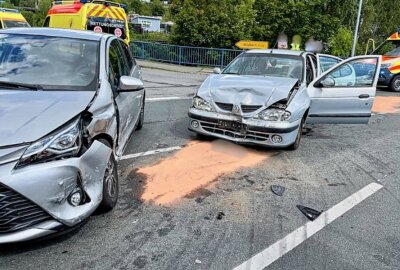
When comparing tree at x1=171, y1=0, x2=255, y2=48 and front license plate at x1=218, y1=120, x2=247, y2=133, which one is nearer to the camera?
front license plate at x1=218, y1=120, x2=247, y2=133

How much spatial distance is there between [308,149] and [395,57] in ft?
35.7

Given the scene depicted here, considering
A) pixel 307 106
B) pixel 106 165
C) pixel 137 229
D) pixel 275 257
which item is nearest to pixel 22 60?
pixel 106 165

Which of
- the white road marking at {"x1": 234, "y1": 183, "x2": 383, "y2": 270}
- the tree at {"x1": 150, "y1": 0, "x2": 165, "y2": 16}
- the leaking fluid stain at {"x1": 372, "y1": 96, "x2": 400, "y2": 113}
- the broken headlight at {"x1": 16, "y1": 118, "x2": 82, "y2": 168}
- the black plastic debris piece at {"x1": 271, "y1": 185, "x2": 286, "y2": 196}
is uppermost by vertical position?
the tree at {"x1": 150, "y1": 0, "x2": 165, "y2": 16}

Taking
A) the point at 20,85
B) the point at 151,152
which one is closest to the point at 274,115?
the point at 151,152

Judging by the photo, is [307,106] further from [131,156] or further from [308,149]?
[131,156]

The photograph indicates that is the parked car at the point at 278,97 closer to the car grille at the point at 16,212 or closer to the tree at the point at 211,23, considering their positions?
the car grille at the point at 16,212

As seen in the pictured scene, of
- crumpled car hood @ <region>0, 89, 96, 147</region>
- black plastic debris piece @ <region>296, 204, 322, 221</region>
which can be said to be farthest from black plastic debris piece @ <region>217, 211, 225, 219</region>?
crumpled car hood @ <region>0, 89, 96, 147</region>

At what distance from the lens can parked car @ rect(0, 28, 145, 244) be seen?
115 inches

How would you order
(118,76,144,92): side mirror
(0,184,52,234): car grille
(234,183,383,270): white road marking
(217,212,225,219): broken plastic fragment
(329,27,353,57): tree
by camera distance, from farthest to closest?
(329,27,353,57): tree < (118,76,144,92): side mirror < (217,212,225,219): broken plastic fragment < (234,183,383,270): white road marking < (0,184,52,234): car grille

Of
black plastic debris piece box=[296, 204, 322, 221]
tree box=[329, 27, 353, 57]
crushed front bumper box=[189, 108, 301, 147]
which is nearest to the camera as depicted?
black plastic debris piece box=[296, 204, 322, 221]

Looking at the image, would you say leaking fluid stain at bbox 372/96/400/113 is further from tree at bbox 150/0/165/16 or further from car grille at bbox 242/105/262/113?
tree at bbox 150/0/165/16

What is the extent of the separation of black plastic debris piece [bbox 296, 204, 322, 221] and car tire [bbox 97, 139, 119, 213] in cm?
192

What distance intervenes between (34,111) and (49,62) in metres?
1.15

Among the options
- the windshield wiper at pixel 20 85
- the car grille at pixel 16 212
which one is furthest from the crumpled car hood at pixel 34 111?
the car grille at pixel 16 212
